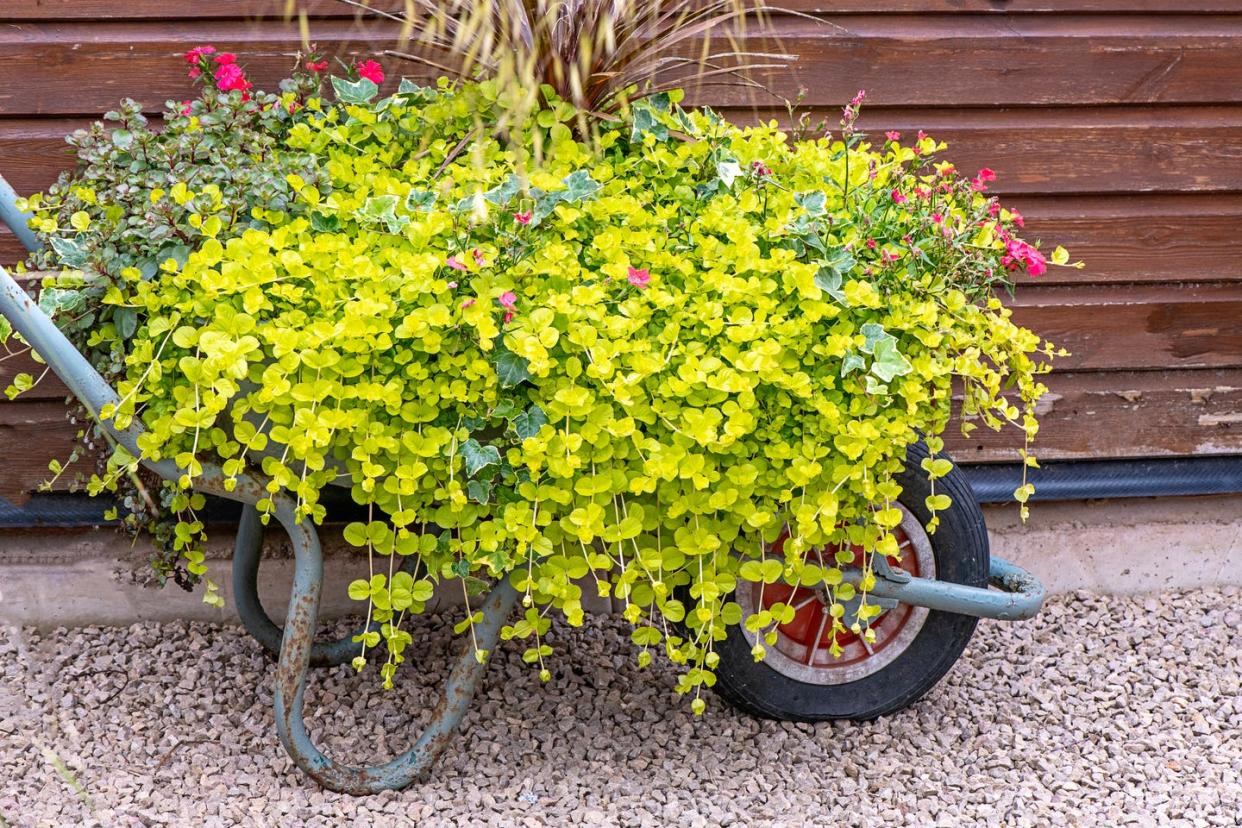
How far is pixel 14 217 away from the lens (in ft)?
6.05

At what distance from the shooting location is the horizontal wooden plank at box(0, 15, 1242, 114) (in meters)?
2.22

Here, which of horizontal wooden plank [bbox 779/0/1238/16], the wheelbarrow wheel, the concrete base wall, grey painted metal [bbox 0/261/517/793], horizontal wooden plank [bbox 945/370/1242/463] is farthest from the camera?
horizontal wooden plank [bbox 945/370/1242/463]

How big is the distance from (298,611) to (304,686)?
0.13 meters

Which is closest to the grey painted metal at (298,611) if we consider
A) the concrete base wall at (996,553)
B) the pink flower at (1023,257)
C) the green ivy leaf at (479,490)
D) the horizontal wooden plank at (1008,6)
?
the green ivy leaf at (479,490)

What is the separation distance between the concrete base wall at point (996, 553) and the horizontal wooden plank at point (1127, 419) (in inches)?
Result: 5.7

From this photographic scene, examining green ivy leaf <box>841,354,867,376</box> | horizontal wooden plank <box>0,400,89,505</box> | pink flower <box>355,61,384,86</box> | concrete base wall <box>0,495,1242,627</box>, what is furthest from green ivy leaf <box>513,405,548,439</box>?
horizontal wooden plank <box>0,400,89,505</box>

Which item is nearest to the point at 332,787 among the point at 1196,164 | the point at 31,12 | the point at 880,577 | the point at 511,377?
the point at 511,377

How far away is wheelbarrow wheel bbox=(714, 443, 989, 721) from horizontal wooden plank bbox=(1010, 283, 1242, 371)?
24.5 inches

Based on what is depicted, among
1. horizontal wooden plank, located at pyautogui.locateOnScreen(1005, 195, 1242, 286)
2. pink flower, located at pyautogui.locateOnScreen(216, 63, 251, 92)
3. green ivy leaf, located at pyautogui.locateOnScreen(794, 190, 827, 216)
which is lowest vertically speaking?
pink flower, located at pyautogui.locateOnScreen(216, 63, 251, 92)

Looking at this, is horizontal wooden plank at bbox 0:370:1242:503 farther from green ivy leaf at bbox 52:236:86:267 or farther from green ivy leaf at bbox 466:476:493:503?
green ivy leaf at bbox 52:236:86:267

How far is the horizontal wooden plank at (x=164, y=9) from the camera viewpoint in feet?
7.17

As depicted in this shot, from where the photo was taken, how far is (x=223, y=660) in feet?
7.88

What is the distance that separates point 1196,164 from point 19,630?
263 cm

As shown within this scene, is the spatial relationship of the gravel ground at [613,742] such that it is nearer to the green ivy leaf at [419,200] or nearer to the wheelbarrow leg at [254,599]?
the wheelbarrow leg at [254,599]
